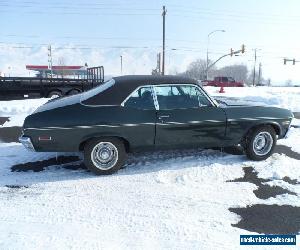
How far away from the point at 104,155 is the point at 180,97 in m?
1.61

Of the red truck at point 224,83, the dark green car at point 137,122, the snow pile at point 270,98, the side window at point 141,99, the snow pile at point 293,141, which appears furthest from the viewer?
the red truck at point 224,83

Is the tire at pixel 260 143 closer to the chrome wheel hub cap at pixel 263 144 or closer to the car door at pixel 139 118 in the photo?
the chrome wheel hub cap at pixel 263 144

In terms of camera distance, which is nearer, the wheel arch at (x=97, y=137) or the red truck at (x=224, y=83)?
the wheel arch at (x=97, y=137)

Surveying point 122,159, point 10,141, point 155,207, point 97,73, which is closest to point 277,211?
point 155,207

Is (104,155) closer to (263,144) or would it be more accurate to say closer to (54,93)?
(263,144)

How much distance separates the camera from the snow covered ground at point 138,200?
3.61 m

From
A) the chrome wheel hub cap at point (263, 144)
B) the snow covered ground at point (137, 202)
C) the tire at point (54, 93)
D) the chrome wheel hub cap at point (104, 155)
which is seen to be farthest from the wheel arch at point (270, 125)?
the tire at point (54, 93)

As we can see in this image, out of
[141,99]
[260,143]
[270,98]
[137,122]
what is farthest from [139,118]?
[270,98]

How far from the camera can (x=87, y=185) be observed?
16.6ft

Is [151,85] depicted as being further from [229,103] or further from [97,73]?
[97,73]

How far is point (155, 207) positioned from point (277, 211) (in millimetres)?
1578

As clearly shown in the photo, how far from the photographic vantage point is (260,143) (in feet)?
20.6

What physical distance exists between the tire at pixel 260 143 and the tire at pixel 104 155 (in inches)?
92.8

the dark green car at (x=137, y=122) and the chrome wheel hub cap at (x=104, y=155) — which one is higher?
the dark green car at (x=137, y=122)
